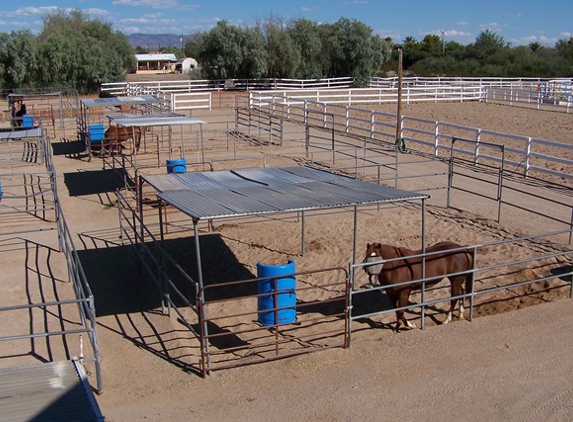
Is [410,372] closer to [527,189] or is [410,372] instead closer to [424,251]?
[424,251]

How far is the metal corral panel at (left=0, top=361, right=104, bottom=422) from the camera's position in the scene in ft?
15.4

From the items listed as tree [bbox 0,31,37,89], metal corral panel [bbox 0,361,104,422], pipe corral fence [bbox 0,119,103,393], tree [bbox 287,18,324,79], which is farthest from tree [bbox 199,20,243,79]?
metal corral panel [bbox 0,361,104,422]

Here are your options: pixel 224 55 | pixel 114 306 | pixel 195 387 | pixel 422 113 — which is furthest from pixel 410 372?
pixel 224 55

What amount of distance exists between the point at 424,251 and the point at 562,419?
2.87m

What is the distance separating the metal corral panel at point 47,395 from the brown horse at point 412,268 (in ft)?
12.1

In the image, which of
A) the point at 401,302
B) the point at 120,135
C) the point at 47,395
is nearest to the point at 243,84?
the point at 120,135

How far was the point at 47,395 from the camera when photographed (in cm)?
508

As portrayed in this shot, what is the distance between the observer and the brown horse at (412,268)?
7850 mm

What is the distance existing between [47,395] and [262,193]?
4.53 metres

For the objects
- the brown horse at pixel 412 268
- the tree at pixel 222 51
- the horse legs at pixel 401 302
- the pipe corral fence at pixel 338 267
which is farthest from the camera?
the tree at pixel 222 51

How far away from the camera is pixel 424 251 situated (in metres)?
8.28

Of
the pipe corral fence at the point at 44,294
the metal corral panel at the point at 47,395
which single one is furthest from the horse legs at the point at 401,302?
the metal corral panel at the point at 47,395

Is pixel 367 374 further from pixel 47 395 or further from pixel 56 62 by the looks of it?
pixel 56 62

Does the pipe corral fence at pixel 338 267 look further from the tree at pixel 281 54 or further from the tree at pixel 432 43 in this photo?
the tree at pixel 432 43
